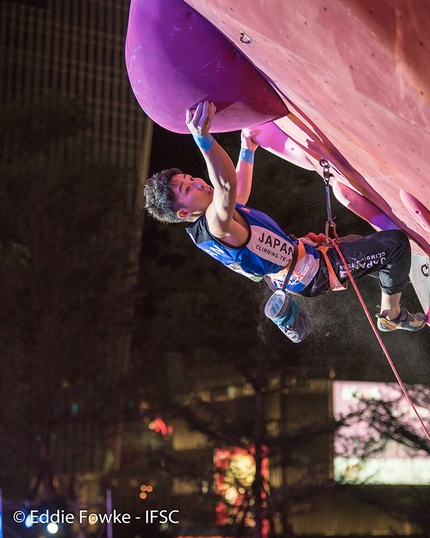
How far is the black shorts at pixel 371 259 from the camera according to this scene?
415 cm

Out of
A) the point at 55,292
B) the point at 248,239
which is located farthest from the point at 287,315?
the point at 55,292

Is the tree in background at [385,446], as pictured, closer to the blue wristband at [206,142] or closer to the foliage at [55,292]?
the foliage at [55,292]

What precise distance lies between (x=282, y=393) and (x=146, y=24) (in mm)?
11202

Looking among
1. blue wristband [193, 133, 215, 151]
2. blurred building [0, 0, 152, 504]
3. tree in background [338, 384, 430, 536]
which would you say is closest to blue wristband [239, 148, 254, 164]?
blue wristband [193, 133, 215, 151]

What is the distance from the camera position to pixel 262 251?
394cm

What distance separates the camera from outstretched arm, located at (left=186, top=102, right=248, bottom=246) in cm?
343

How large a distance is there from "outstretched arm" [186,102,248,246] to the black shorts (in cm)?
70

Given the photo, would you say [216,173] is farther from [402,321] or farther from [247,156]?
[402,321]

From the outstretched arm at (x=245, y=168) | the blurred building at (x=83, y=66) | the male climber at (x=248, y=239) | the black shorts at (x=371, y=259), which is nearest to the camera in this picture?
the male climber at (x=248, y=239)

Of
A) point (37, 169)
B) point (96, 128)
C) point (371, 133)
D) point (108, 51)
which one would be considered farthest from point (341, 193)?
point (108, 51)

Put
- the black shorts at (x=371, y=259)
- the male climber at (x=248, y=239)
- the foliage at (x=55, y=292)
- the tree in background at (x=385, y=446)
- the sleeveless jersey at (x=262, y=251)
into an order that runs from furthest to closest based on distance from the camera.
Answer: the foliage at (x=55, y=292) < the tree in background at (x=385, y=446) < the black shorts at (x=371, y=259) < the sleeveless jersey at (x=262, y=251) < the male climber at (x=248, y=239)

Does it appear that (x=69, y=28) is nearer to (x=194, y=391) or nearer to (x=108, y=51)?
(x=108, y=51)

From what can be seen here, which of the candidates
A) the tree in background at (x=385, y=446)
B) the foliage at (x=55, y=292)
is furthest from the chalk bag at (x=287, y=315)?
the foliage at (x=55, y=292)

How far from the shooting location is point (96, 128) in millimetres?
19297
